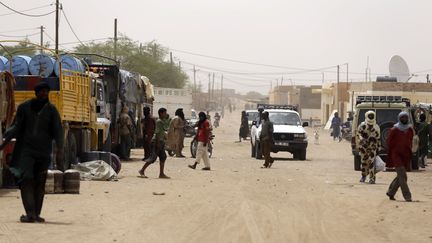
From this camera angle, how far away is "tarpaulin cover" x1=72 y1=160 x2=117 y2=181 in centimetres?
2175

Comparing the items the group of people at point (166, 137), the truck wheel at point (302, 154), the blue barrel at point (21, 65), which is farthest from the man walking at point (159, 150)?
the truck wheel at point (302, 154)

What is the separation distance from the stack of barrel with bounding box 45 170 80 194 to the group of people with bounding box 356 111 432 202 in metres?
5.69

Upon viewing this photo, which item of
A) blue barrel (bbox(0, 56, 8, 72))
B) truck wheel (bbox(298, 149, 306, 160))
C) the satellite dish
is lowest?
truck wheel (bbox(298, 149, 306, 160))

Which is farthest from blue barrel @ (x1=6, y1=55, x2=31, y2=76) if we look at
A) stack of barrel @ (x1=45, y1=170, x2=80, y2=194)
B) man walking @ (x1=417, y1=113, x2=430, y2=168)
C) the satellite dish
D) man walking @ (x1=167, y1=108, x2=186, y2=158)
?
the satellite dish

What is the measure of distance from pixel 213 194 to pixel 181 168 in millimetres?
9341

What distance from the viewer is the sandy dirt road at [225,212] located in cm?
1206

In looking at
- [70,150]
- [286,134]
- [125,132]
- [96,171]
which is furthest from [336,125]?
[96,171]

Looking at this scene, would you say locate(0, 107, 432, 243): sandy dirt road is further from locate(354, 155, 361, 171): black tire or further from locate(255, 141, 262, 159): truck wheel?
locate(255, 141, 262, 159): truck wheel

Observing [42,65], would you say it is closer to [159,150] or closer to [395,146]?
[159,150]

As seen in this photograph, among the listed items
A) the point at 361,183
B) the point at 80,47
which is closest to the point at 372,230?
the point at 361,183

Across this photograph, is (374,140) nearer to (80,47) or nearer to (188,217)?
(188,217)

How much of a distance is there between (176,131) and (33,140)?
18.9 metres

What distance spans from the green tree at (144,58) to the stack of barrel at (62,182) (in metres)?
73.6

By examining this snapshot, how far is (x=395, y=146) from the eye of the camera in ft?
60.7
